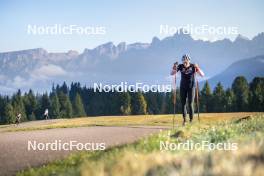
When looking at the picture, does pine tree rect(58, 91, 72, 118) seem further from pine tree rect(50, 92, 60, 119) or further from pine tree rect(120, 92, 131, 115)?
pine tree rect(120, 92, 131, 115)

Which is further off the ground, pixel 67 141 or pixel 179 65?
pixel 179 65

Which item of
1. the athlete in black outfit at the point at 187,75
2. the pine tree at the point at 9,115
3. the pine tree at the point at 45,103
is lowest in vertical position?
the pine tree at the point at 9,115

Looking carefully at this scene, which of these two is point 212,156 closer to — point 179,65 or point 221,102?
point 179,65

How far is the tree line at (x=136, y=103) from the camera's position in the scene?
4353 inches

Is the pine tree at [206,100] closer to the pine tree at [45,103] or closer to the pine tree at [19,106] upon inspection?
the pine tree at [19,106]

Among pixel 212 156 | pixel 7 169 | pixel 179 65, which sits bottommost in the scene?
pixel 7 169

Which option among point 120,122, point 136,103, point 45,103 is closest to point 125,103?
point 136,103

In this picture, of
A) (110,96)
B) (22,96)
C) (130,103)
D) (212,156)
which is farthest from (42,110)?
(212,156)

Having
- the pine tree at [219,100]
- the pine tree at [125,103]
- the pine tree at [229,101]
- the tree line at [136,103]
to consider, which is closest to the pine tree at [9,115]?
the tree line at [136,103]

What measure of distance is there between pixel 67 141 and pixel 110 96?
492 feet

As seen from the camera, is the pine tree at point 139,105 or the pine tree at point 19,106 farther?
the pine tree at point 19,106

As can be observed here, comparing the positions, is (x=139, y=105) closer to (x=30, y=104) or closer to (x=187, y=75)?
(x=30, y=104)

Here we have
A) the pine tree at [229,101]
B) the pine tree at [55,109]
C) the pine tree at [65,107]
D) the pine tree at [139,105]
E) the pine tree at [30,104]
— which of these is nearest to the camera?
the pine tree at [229,101]

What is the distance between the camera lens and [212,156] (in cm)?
675
